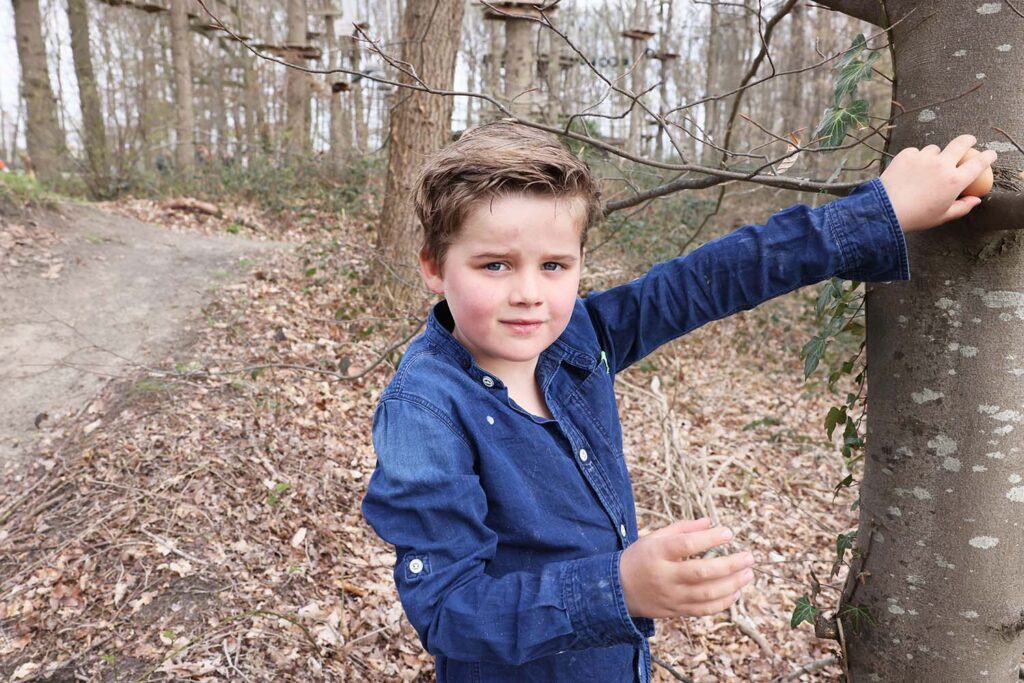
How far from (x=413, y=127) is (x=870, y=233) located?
5.21 metres

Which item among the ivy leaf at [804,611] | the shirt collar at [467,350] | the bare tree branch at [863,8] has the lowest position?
the ivy leaf at [804,611]

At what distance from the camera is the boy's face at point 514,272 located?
121cm

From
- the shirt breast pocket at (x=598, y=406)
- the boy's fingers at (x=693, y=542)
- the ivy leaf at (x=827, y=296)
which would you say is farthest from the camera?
the ivy leaf at (x=827, y=296)

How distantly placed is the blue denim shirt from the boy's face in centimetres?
10

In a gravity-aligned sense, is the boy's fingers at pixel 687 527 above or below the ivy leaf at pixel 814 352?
above

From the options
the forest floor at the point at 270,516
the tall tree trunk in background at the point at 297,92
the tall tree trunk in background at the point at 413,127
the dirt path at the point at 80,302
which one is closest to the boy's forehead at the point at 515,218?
the forest floor at the point at 270,516

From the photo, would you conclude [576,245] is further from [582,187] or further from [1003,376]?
[1003,376]

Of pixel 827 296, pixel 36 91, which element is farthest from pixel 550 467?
pixel 36 91

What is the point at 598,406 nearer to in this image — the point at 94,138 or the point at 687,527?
the point at 687,527

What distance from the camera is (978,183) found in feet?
4.35

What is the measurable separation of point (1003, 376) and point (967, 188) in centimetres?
41

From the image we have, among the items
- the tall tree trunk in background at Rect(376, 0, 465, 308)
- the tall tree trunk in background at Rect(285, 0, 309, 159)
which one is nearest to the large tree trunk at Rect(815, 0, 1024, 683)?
the tall tree trunk in background at Rect(376, 0, 465, 308)

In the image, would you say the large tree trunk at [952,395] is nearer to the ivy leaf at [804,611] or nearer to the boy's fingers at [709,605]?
the ivy leaf at [804,611]

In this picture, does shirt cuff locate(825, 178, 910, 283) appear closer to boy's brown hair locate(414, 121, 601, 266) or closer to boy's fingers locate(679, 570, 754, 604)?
boy's brown hair locate(414, 121, 601, 266)
